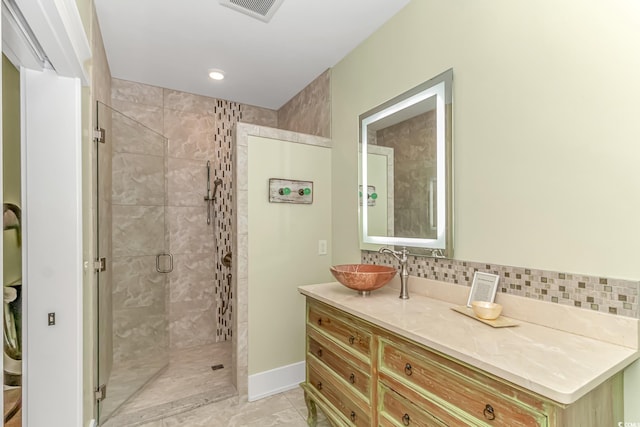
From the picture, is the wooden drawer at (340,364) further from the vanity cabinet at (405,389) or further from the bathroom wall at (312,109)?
the bathroom wall at (312,109)

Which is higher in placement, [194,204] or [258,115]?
[258,115]

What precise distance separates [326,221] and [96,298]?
1.76 m

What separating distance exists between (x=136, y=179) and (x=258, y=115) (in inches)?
64.5

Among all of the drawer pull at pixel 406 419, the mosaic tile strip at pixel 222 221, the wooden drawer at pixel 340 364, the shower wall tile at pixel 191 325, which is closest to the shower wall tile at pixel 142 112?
the mosaic tile strip at pixel 222 221

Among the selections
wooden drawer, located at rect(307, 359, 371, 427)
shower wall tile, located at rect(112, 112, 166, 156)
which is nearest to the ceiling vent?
shower wall tile, located at rect(112, 112, 166, 156)

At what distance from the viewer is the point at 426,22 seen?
6.26ft

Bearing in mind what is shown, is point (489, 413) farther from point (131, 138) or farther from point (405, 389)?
point (131, 138)

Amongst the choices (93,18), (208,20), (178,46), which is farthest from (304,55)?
(93,18)

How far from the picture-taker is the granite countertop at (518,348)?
35.2 inches

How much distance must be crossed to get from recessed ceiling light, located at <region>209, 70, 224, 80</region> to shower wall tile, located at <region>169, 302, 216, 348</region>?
235 centimetres

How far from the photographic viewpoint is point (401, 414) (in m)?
1.34

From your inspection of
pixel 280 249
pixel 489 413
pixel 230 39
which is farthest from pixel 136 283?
pixel 489 413

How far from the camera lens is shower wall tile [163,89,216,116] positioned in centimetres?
330

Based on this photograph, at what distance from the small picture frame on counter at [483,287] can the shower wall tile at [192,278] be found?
9.07ft
